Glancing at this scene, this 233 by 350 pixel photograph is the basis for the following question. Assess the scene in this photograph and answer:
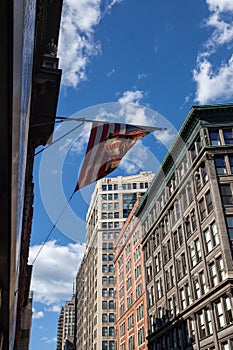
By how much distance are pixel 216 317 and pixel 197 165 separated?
18111 millimetres

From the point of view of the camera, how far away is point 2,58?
5.74 meters

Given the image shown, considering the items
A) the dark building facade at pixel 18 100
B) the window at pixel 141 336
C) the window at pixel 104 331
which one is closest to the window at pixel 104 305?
the window at pixel 104 331

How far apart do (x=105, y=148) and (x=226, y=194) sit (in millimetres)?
33741

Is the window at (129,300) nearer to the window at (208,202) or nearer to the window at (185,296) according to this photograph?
the window at (185,296)

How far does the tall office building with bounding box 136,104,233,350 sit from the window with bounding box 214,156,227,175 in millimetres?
124

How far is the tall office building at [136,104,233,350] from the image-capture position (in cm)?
3934

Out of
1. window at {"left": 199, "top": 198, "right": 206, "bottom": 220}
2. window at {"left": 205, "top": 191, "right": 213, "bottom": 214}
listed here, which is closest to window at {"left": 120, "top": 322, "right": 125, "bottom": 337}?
window at {"left": 199, "top": 198, "right": 206, "bottom": 220}

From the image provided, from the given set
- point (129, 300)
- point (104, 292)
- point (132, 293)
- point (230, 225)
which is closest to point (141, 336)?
point (132, 293)

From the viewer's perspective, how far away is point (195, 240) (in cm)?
4616

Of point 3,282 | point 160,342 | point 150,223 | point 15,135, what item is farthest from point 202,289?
point 15,135

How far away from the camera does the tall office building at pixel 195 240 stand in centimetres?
3934

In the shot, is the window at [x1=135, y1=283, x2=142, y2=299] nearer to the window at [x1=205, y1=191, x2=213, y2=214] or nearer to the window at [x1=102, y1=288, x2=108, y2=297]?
the window at [x1=205, y1=191, x2=213, y2=214]

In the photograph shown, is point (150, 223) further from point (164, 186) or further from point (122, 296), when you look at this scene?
point (122, 296)

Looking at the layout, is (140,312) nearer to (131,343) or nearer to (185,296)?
(131,343)
